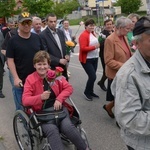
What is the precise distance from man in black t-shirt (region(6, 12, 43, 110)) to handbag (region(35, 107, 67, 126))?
0.64 metres

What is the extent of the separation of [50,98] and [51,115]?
0.23 meters

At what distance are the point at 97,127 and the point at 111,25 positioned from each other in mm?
2586

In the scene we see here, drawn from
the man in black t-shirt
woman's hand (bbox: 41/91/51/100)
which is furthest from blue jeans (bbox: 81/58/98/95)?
woman's hand (bbox: 41/91/51/100)

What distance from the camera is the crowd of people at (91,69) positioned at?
1.67m

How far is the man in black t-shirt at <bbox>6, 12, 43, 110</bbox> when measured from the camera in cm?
379

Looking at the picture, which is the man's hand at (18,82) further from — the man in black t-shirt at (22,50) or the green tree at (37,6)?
the green tree at (37,6)

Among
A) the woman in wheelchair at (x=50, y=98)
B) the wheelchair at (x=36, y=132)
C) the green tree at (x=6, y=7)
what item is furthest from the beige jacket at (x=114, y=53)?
the green tree at (x=6, y=7)

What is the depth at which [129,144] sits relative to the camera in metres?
1.86

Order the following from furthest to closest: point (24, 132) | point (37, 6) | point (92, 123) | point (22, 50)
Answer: point (37, 6) → point (92, 123) → point (22, 50) → point (24, 132)

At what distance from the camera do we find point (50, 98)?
3389mm

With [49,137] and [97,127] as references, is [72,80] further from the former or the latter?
[49,137]

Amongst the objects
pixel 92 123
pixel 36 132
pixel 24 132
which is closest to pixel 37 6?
pixel 92 123

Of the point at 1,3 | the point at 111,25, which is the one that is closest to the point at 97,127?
the point at 111,25

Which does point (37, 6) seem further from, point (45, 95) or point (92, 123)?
point (45, 95)
